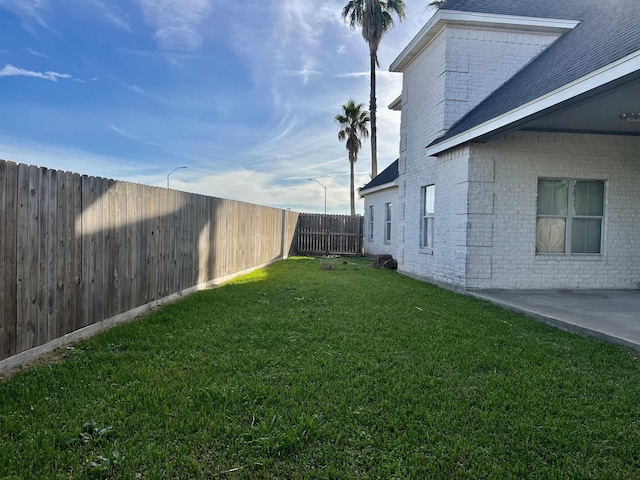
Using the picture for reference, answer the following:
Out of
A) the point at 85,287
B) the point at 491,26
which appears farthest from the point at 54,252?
the point at 491,26

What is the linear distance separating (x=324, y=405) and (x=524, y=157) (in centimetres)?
697

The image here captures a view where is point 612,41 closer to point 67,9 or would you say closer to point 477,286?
point 477,286

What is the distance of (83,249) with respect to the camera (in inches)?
177

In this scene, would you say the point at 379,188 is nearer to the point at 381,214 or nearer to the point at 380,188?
the point at 380,188

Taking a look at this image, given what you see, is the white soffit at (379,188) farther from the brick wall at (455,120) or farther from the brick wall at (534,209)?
the brick wall at (534,209)

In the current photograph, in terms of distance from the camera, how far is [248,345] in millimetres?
4340

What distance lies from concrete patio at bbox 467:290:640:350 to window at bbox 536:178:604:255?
92 cm

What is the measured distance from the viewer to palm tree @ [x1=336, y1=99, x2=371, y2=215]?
97.9 ft

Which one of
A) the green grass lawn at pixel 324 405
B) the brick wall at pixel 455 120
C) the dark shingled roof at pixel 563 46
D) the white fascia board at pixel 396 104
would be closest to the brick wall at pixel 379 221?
the white fascia board at pixel 396 104

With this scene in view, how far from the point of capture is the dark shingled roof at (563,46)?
5682mm

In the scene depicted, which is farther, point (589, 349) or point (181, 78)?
point (181, 78)

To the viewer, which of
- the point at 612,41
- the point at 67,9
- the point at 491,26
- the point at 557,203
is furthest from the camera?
the point at 491,26

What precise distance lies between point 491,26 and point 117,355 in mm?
9356

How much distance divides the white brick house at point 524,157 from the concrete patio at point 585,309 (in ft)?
1.72
